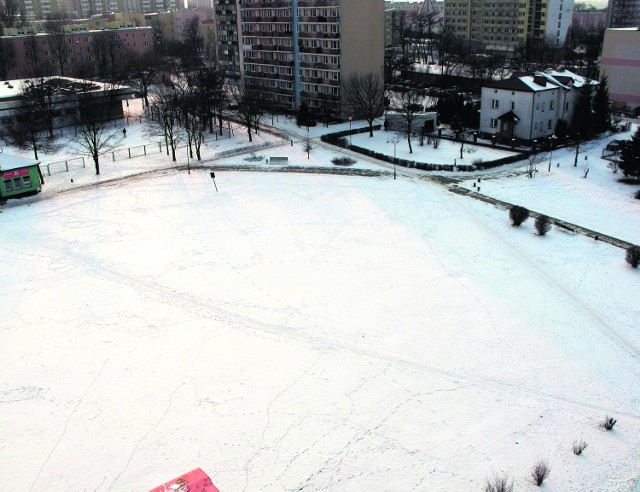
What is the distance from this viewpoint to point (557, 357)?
20641mm

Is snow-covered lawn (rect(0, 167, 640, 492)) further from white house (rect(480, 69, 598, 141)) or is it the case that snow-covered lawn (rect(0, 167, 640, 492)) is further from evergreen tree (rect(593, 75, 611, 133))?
evergreen tree (rect(593, 75, 611, 133))

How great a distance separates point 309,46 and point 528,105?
2359 centimetres

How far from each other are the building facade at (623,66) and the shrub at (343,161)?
102ft

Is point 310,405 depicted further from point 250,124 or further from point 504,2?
point 504,2

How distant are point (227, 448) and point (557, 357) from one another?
11.5 metres

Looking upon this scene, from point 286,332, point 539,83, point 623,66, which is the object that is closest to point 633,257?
point 286,332

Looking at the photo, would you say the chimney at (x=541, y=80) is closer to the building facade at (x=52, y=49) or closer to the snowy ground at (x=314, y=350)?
the snowy ground at (x=314, y=350)

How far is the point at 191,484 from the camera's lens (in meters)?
14.4

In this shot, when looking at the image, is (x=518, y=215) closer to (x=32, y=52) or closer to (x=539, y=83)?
(x=539, y=83)

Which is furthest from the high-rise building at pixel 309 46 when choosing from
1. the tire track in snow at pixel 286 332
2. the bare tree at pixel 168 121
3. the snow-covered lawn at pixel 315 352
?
the tire track in snow at pixel 286 332

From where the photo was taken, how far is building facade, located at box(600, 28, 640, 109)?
192 ft

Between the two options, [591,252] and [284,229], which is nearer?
[591,252]

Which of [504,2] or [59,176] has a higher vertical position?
[504,2]

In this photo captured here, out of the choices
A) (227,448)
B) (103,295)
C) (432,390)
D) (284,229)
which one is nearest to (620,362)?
(432,390)
